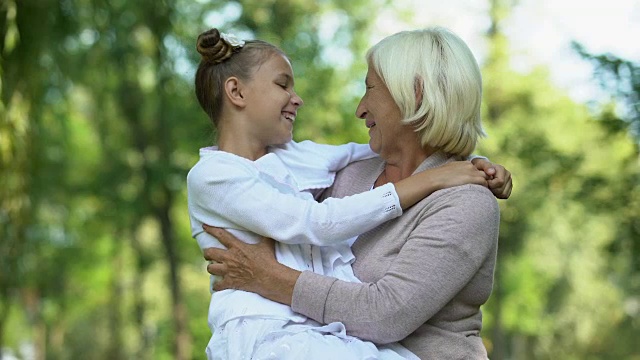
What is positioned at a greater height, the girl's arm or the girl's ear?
the girl's ear

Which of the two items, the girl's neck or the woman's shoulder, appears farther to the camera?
the girl's neck

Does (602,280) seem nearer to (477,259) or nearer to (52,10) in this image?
(52,10)

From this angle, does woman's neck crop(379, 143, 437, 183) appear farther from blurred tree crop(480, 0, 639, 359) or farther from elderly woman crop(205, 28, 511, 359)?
blurred tree crop(480, 0, 639, 359)

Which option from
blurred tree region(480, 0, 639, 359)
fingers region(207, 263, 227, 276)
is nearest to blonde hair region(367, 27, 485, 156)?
fingers region(207, 263, 227, 276)

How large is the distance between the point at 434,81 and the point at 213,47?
716 mm

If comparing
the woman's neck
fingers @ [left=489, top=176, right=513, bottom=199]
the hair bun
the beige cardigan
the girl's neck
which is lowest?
the beige cardigan

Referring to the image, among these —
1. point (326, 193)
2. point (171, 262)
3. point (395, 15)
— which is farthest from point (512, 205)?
point (326, 193)

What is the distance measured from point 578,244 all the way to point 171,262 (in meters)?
11.2

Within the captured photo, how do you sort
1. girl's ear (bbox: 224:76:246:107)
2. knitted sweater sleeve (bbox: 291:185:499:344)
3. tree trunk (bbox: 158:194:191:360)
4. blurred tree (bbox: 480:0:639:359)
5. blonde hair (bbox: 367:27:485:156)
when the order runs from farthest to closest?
1. tree trunk (bbox: 158:194:191:360)
2. blurred tree (bbox: 480:0:639:359)
3. girl's ear (bbox: 224:76:246:107)
4. blonde hair (bbox: 367:27:485:156)
5. knitted sweater sleeve (bbox: 291:185:499:344)

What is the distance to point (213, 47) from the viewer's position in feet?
11.3

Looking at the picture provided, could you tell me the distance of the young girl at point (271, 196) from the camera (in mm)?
3070

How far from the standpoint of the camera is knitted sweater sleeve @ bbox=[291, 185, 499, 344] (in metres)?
3.04

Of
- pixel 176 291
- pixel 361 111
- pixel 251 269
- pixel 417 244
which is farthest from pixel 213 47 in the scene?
pixel 176 291

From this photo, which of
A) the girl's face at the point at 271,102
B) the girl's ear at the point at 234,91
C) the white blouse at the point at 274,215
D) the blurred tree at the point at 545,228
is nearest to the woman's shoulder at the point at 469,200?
the white blouse at the point at 274,215
